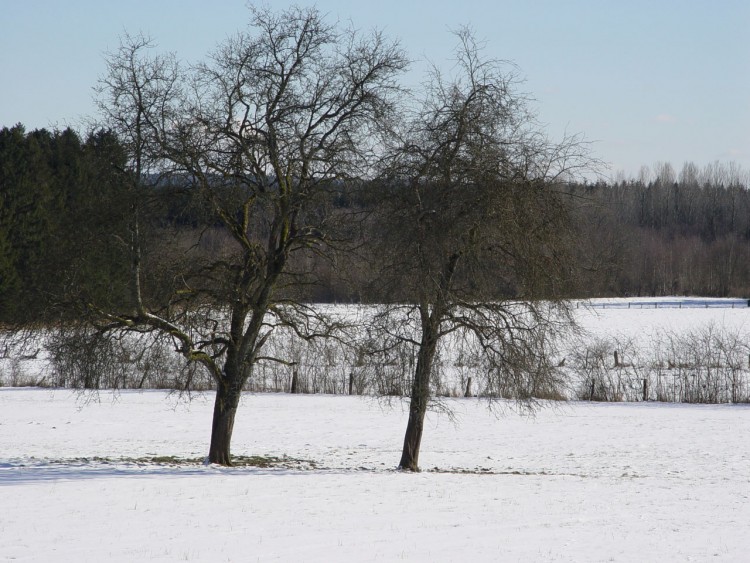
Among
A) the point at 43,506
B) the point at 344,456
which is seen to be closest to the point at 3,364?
the point at 344,456

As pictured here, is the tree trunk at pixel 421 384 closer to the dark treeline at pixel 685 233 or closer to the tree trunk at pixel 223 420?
the tree trunk at pixel 223 420

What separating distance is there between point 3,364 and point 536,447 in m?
27.0

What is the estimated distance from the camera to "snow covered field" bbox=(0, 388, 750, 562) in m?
10.2

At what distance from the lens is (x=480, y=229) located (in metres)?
15.2

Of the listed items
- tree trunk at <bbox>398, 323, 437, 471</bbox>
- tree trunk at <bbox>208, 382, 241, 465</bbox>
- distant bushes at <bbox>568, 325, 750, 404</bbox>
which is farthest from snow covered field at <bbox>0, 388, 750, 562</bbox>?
distant bushes at <bbox>568, 325, 750, 404</bbox>

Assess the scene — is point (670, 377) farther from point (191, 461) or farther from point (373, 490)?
point (373, 490)

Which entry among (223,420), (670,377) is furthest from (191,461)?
(670,377)

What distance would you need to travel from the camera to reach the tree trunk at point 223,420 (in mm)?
17719

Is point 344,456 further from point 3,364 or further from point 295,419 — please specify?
point 3,364

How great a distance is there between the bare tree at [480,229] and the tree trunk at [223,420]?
12.6 feet

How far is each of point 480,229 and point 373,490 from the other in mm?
4954

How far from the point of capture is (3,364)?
128 feet

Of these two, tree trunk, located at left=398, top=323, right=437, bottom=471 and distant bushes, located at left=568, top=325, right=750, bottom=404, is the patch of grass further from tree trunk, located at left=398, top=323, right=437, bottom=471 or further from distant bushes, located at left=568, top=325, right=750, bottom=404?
distant bushes, located at left=568, top=325, right=750, bottom=404

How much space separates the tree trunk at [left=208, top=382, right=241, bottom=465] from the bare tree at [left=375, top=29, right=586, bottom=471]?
151 inches
